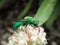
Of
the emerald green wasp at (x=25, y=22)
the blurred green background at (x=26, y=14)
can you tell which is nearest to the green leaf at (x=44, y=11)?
the blurred green background at (x=26, y=14)

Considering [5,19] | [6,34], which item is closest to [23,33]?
[6,34]

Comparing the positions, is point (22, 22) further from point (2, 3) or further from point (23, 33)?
point (2, 3)

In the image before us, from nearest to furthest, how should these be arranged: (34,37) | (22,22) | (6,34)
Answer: (34,37) < (22,22) < (6,34)

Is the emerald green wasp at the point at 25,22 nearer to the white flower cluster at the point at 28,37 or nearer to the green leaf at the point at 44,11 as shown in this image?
the white flower cluster at the point at 28,37

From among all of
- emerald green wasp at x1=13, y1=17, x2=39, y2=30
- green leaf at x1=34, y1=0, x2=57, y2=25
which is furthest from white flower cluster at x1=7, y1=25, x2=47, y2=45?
green leaf at x1=34, y1=0, x2=57, y2=25

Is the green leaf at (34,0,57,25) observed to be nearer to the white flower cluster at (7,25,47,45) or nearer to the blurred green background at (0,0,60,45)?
the blurred green background at (0,0,60,45)
